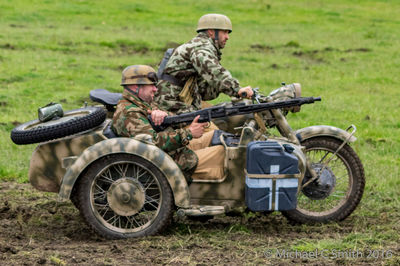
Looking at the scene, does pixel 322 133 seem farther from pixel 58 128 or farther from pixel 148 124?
pixel 58 128

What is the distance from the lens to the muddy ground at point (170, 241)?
21.7 feet

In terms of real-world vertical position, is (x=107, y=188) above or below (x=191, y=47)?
below

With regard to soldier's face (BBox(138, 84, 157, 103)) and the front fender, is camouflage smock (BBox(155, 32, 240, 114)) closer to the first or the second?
soldier's face (BBox(138, 84, 157, 103))

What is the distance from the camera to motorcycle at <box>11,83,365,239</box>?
7.31 metres

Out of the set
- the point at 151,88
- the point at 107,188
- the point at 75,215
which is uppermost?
the point at 151,88

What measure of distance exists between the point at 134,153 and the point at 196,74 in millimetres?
1520

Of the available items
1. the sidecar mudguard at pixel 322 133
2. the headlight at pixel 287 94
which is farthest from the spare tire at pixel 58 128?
the sidecar mudguard at pixel 322 133

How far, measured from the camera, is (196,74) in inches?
330

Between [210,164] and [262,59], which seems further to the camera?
[262,59]

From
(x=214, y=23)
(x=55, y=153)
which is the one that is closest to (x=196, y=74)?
(x=214, y=23)

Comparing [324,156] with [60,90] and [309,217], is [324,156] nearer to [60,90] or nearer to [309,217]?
[309,217]

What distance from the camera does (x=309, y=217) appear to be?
802 cm

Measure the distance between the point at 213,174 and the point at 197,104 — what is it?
3.81 feet

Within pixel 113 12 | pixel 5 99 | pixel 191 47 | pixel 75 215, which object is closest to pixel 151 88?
pixel 191 47
